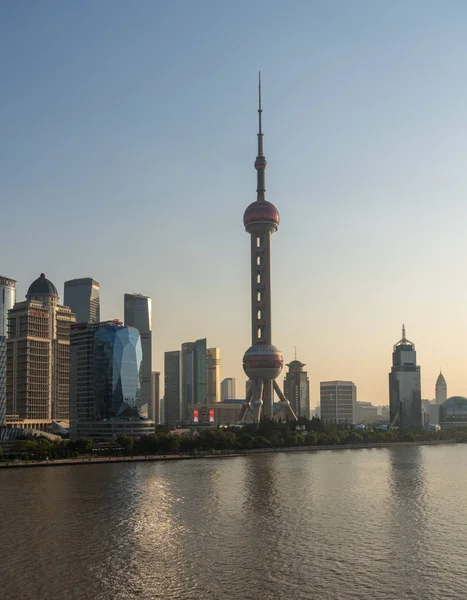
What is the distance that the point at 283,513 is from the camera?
9512 centimetres

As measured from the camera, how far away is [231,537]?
80.2 metres

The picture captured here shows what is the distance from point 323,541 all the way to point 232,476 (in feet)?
205

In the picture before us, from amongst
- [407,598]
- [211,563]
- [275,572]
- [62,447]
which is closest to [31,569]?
[211,563]

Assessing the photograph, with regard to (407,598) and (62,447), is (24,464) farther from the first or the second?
(407,598)

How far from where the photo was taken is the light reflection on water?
2436 inches

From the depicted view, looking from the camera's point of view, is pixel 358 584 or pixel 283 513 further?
pixel 283 513

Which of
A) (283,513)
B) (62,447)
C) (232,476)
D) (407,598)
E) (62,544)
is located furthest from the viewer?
(62,447)

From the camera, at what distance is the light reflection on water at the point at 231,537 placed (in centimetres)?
6188

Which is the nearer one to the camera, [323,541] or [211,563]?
[211,563]

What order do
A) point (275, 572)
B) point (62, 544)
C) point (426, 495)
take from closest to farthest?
1. point (275, 572)
2. point (62, 544)
3. point (426, 495)

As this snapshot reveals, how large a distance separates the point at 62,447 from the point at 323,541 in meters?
117

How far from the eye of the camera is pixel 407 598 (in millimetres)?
58594

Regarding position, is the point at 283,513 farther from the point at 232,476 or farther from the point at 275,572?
the point at 232,476

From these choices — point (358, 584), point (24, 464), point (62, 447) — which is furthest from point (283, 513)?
point (62, 447)
